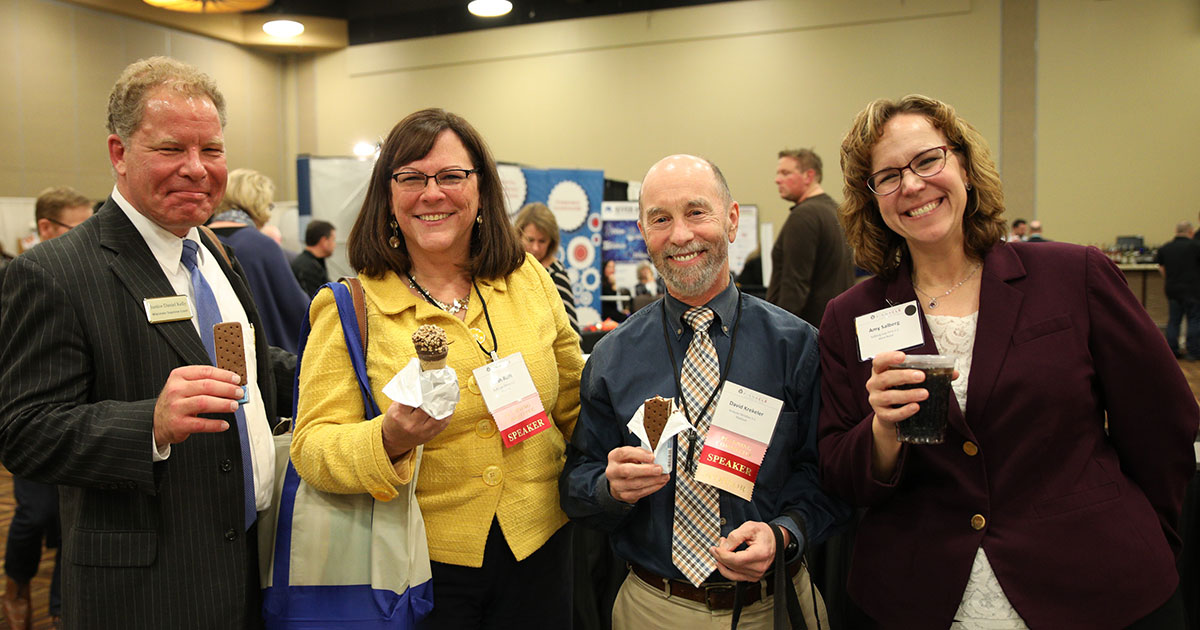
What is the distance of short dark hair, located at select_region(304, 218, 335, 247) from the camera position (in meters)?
6.57

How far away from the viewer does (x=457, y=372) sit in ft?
5.28

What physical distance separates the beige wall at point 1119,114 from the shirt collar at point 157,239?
37.3ft

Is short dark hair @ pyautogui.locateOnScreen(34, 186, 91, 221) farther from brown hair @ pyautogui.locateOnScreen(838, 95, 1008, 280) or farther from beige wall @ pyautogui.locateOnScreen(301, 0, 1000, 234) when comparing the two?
beige wall @ pyautogui.locateOnScreen(301, 0, 1000, 234)

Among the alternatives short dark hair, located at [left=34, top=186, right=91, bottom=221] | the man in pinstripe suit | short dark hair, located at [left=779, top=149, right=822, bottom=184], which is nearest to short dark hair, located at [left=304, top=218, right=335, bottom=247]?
short dark hair, located at [left=34, top=186, right=91, bottom=221]

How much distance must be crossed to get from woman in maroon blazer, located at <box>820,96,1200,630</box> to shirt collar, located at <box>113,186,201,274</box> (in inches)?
55.3

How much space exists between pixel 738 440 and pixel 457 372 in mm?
593

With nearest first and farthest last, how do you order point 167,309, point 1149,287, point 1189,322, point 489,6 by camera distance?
1. point 167,309
2. point 1189,322
3. point 489,6
4. point 1149,287

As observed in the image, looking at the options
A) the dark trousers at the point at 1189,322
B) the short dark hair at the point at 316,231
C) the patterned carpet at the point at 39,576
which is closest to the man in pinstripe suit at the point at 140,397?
the patterned carpet at the point at 39,576

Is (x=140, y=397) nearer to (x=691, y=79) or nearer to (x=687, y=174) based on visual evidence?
(x=687, y=174)

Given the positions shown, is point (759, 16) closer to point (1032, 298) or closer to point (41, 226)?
point (41, 226)

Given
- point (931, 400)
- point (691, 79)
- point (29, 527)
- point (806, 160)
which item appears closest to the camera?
point (931, 400)

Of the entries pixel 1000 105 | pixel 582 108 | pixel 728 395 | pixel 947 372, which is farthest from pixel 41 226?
pixel 1000 105

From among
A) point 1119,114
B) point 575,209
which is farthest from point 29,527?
point 1119,114

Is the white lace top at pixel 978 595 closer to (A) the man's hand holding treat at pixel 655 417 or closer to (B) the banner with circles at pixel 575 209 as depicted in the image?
(A) the man's hand holding treat at pixel 655 417
